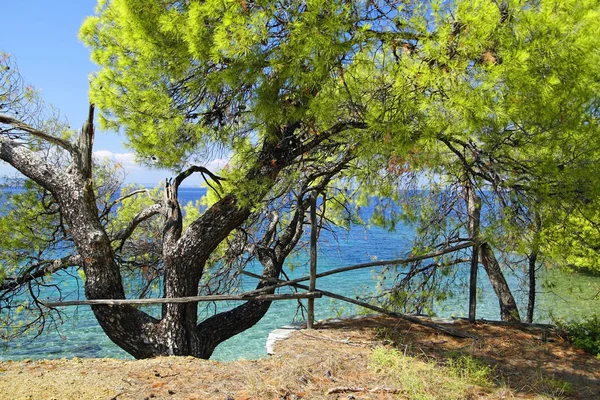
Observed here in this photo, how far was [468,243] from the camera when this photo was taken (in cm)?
532

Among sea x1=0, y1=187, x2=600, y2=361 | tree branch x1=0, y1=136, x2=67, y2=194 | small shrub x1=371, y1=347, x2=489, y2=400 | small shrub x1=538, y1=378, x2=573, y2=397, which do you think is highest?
tree branch x1=0, y1=136, x2=67, y2=194

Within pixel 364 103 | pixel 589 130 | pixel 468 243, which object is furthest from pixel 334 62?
pixel 468 243

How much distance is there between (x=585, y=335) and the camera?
493cm

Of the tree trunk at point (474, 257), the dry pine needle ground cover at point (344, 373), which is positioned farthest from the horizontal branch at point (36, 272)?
the tree trunk at point (474, 257)

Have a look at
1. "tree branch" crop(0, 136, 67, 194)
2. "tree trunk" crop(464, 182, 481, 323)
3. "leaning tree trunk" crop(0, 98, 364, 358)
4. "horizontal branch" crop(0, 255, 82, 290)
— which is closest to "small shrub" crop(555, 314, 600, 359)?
"tree trunk" crop(464, 182, 481, 323)

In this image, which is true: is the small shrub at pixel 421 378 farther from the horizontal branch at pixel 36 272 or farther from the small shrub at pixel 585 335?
the horizontal branch at pixel 36 272

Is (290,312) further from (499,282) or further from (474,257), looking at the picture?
(474,257)

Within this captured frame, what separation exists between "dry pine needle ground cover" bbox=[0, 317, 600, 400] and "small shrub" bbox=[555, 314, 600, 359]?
133 millimetres

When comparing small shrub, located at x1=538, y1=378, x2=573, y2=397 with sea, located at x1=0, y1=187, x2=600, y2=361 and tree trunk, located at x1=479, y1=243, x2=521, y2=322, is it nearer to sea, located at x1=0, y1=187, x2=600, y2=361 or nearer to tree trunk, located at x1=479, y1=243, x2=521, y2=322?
sea, located at x1=0, y1=187, x2=600, y2=361

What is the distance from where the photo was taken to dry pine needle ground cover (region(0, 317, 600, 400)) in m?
2.98

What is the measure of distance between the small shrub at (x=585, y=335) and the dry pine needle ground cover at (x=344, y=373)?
0.44ft

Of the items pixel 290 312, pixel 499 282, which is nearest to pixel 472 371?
pixel 499 282

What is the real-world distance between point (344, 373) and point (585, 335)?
307 cm

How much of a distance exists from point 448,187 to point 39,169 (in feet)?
15.7
